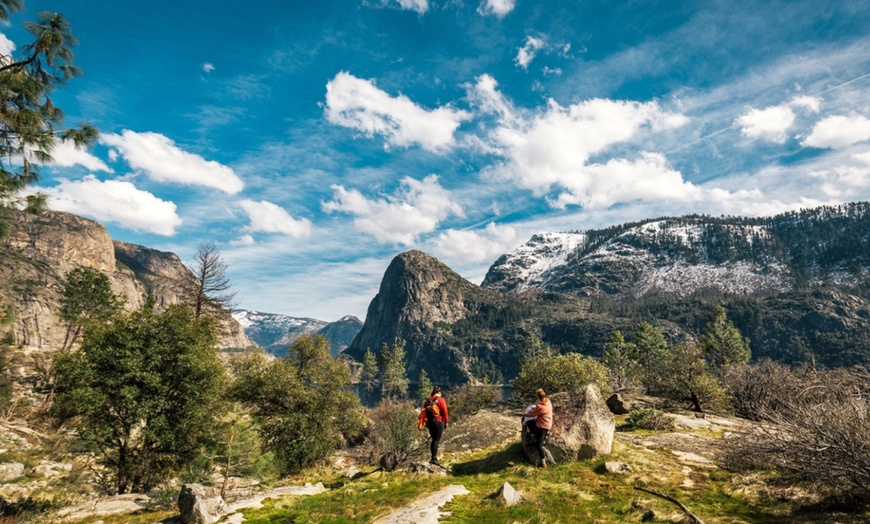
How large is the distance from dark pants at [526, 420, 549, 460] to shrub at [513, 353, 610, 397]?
18.6 metres

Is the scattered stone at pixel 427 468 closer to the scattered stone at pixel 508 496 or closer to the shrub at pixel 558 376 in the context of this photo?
the scattered stone at pixel 508 496

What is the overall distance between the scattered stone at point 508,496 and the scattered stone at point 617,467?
4160 mm

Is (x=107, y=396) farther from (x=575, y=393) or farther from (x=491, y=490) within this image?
(x=575, y=393)

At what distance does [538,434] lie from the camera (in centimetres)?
1410

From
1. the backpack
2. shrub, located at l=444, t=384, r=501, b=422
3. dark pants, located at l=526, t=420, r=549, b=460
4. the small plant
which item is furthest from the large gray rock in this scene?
shrub, located at l=444, t=384, r=501, b=422

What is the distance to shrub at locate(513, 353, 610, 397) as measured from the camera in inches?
1266

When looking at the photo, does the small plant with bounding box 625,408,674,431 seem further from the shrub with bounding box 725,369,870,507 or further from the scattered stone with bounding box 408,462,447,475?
the scattered stone with bounding box 408,462,447,475

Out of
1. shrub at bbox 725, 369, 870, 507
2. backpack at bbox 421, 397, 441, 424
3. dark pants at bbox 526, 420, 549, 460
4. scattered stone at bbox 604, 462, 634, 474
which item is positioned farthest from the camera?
backpack at bbox 421, 397, 441, 424

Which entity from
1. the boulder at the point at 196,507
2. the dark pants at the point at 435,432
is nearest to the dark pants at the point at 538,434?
the dark pants at the point at 435,432

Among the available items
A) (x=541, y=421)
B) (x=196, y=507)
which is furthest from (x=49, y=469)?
(x=541, y=421)

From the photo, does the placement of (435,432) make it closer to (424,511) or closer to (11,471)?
(424,511)

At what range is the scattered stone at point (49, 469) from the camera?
2251 centimetres

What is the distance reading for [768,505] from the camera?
30.7ft

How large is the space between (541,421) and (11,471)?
29.1 meters
